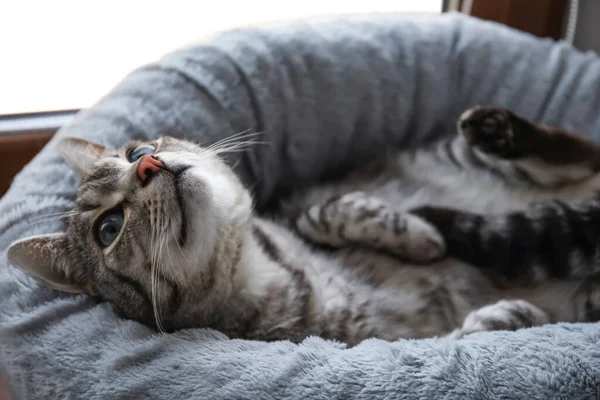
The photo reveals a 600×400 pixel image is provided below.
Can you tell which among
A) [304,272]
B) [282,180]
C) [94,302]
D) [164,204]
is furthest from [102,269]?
[282,180]

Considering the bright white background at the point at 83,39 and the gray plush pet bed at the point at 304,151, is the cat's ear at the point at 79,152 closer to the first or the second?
the gray plush pet bed at the point at 304,151

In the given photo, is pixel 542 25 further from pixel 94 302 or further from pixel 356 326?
pixel 94 302

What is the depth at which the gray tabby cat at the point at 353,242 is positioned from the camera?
1.06m

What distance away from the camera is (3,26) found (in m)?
1.72

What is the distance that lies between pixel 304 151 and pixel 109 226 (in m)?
0.81

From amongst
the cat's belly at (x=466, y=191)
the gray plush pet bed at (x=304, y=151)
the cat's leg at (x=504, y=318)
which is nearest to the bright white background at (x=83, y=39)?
the gray plush pet bed at (x=304, y=151)

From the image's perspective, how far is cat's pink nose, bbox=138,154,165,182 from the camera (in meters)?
1.04

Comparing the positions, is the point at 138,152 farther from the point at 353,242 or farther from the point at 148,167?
the point at 353,242

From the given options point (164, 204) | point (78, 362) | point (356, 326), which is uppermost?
point (164, 204)

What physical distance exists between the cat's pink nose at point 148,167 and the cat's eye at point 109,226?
102 millimetres

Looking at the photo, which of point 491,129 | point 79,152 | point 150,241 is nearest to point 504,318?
point 491,129

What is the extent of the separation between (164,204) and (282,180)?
2.74ft

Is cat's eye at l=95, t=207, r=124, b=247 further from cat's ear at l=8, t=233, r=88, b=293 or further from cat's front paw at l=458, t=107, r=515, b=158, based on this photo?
cat's front paw at l=458, t=107, r=515, b=158

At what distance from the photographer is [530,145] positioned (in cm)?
152
